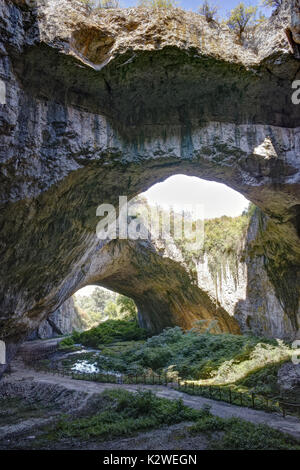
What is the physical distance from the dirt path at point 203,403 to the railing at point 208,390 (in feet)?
0.69

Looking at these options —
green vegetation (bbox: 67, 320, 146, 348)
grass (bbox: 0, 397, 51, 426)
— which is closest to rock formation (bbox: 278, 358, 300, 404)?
grass (bbox: 0, 397, 51, 426)

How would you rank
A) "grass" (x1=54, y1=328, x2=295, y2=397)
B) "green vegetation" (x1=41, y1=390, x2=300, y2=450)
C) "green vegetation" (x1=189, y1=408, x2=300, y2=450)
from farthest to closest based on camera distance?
"grass" (x1=54, y1=328, x2=295, y2=397) < "green vegetation" (x1=41, y1=390, x2=300, y2=450) < "green vegetation" (x1=189, y1=408, x2=300, y2=450)

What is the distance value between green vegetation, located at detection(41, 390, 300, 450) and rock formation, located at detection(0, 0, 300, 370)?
367cm

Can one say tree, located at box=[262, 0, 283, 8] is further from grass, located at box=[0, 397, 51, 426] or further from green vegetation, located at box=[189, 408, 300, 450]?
grass, located at box=[0, 397, 51, 426]

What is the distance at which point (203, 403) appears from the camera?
945cm

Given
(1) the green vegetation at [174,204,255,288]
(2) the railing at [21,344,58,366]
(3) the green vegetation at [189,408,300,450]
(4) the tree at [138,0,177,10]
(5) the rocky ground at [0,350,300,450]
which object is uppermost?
(4) the tree at [138,0,177,10]

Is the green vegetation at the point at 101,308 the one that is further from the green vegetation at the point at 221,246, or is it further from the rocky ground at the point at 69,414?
the rocky ground at the point at 69,414

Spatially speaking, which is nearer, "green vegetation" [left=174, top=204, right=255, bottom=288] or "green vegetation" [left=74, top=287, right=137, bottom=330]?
"green vegetation" [left=174, top=204, right=255, bottom=288]

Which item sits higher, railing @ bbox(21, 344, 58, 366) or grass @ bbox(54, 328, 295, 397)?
grass @ bbox(54, 328, 295, 397)

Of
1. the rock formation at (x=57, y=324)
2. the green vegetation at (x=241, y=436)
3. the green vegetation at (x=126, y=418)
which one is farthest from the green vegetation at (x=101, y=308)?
the green vegetation at (x=241, y=436)

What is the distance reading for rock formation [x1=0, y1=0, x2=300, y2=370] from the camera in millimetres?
7992

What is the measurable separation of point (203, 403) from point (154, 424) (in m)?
2.10
